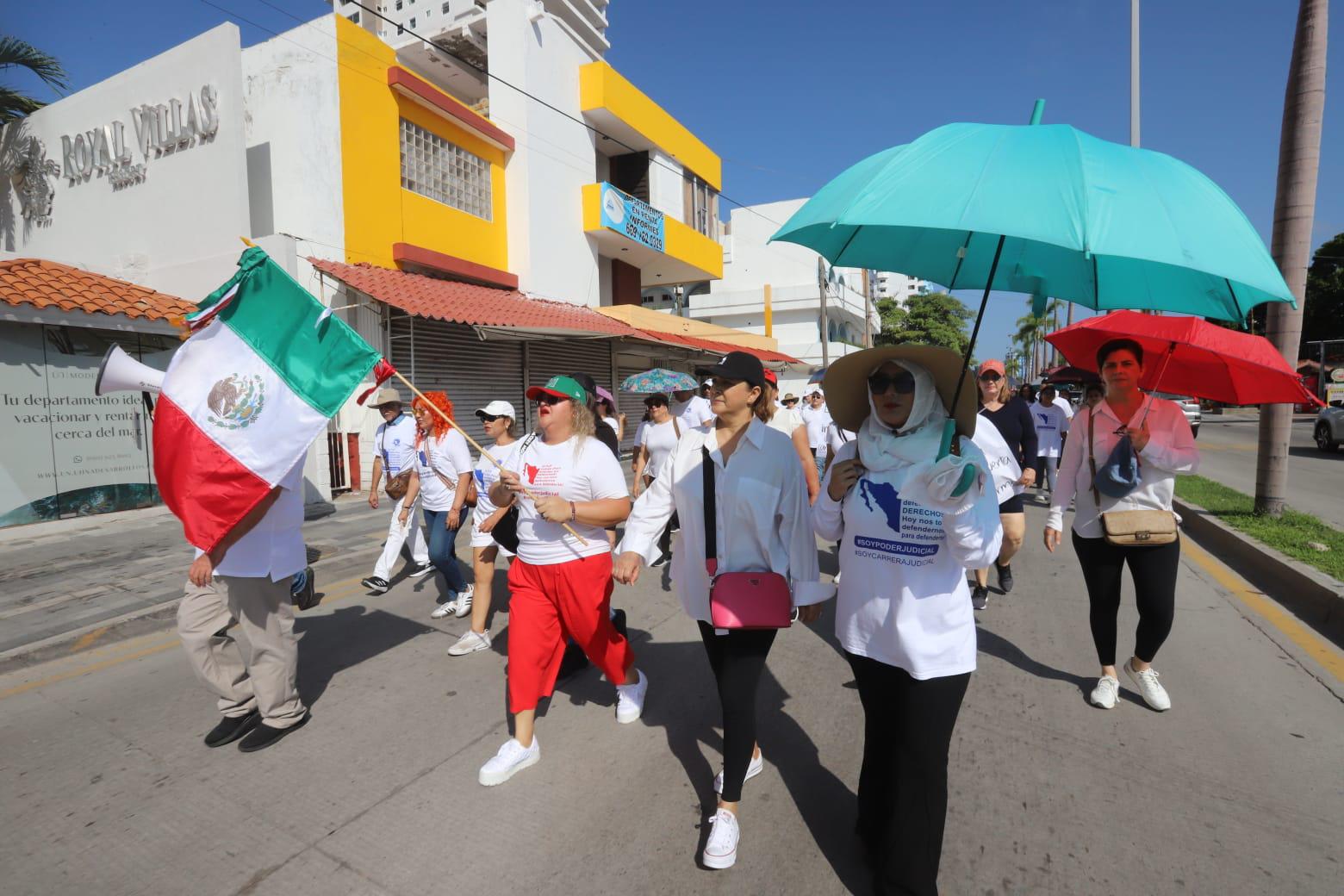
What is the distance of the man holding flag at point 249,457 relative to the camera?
312 centimetres

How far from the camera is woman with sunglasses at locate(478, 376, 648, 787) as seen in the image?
3.10 meters

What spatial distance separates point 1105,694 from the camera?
3666 mm

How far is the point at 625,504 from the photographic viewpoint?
10.6ft

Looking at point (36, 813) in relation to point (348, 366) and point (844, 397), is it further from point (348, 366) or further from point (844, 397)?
point (844, 397)

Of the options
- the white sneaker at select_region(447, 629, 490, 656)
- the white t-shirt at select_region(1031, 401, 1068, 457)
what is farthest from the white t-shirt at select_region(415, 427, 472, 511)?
the white t-shirt at select_region(1031, 401, 1068, 457)

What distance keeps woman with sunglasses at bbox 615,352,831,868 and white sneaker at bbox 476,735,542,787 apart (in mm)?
940

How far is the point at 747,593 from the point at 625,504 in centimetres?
97

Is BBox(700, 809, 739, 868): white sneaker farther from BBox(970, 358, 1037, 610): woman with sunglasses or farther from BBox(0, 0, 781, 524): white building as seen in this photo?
BBox(0, 0, 781, 524): white building

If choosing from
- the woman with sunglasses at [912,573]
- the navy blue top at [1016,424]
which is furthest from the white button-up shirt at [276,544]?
the navy blue top at [1016,424]

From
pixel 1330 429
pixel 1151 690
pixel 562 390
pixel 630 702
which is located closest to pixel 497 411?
pixel 562 390

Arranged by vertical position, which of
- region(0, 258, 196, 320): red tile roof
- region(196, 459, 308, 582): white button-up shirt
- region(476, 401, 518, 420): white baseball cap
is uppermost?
region(0, 258, 196, 320): red tile roof

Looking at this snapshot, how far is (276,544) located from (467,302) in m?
9.25

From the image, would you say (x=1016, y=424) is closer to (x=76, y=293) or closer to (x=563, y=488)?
(x=563, y=488)

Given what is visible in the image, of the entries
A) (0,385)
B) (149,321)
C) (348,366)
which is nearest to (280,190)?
(149,321)
